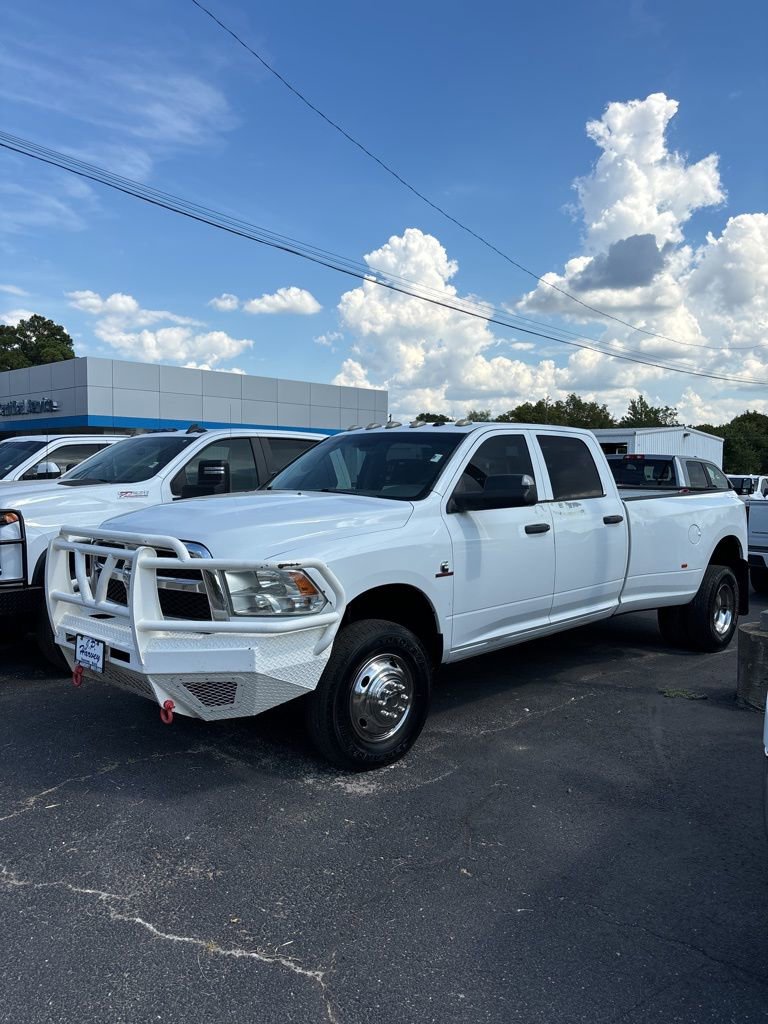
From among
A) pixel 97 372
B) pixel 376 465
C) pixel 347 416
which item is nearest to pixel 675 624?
pixel 376 465

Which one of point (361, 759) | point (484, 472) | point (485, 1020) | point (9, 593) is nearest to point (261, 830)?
point (361, 759)

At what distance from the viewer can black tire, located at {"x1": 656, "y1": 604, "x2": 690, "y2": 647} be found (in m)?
7.32

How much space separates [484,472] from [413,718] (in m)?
1.76

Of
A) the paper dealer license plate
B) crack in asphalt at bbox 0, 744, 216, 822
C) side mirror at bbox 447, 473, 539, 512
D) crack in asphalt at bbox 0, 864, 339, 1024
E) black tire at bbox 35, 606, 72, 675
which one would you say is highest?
side mirror at bbox 447, 473, 539, 512

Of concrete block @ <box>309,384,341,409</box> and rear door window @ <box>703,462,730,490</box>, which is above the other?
concrete block @ <box>309,384,341,409</box>

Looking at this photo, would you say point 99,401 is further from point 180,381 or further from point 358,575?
point 358,575

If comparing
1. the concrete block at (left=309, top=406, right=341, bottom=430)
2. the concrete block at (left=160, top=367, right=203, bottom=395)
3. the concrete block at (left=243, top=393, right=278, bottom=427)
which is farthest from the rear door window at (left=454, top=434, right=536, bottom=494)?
the concrete block at (left=309, top=406, right=341, bottom=430)

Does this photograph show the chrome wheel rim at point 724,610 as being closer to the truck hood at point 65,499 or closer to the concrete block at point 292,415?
the truck hood at point 65,499

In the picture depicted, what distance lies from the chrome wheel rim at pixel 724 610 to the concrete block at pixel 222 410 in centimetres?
2924

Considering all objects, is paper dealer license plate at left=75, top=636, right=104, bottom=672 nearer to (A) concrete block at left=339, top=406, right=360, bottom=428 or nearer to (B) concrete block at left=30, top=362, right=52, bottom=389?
(B) concrete block at left=30, top=362, right=52, bottom=389

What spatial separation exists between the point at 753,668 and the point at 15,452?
26.7 feet

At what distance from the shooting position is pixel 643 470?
1270 cm

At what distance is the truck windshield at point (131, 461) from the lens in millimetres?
7438

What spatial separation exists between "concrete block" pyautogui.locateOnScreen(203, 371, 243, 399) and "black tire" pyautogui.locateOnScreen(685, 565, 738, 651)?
29972mm
